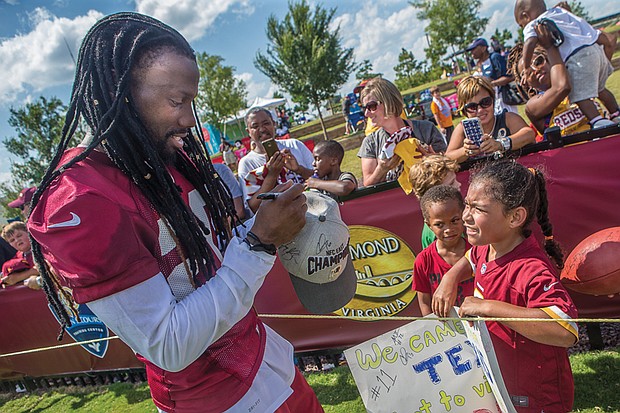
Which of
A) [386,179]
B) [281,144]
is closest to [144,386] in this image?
[281,144]

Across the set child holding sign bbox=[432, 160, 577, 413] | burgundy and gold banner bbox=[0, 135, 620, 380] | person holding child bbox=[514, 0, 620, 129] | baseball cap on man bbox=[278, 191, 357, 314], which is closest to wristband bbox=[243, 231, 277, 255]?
baseball cap on man bbox=[278, 191, 357, 314]

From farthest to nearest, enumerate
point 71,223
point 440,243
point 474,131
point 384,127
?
point 384,127 < point 474,131 < point 440,243 < point 71,223

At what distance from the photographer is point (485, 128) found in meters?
3.38

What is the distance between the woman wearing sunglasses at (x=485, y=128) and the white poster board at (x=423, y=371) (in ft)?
4.53

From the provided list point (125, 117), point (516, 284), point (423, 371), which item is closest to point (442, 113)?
point (423, 371)

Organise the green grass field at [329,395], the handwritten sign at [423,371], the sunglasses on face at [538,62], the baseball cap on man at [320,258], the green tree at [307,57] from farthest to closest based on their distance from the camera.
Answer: the green tree at [307,57] < the sunglasses on face at [538,62] < the green grass field at [329,395] < the handwritten sign at [423,371] < the baseball cap on man at [320,258]

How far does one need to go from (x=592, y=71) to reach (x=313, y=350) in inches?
137

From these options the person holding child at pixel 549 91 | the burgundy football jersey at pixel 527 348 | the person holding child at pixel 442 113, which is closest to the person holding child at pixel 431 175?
the burgundy football jersey at pixel 527 348

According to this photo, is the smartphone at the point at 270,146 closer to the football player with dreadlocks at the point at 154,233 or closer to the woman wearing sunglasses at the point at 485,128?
the woman wearing sunglasses at the point at 485,128

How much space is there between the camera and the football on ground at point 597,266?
2189 millimetres

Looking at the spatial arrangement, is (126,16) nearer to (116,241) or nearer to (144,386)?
(116,241)

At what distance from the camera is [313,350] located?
13.0 feet

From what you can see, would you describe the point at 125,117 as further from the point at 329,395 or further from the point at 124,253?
the point at 329,395

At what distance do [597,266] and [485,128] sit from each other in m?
1.50
